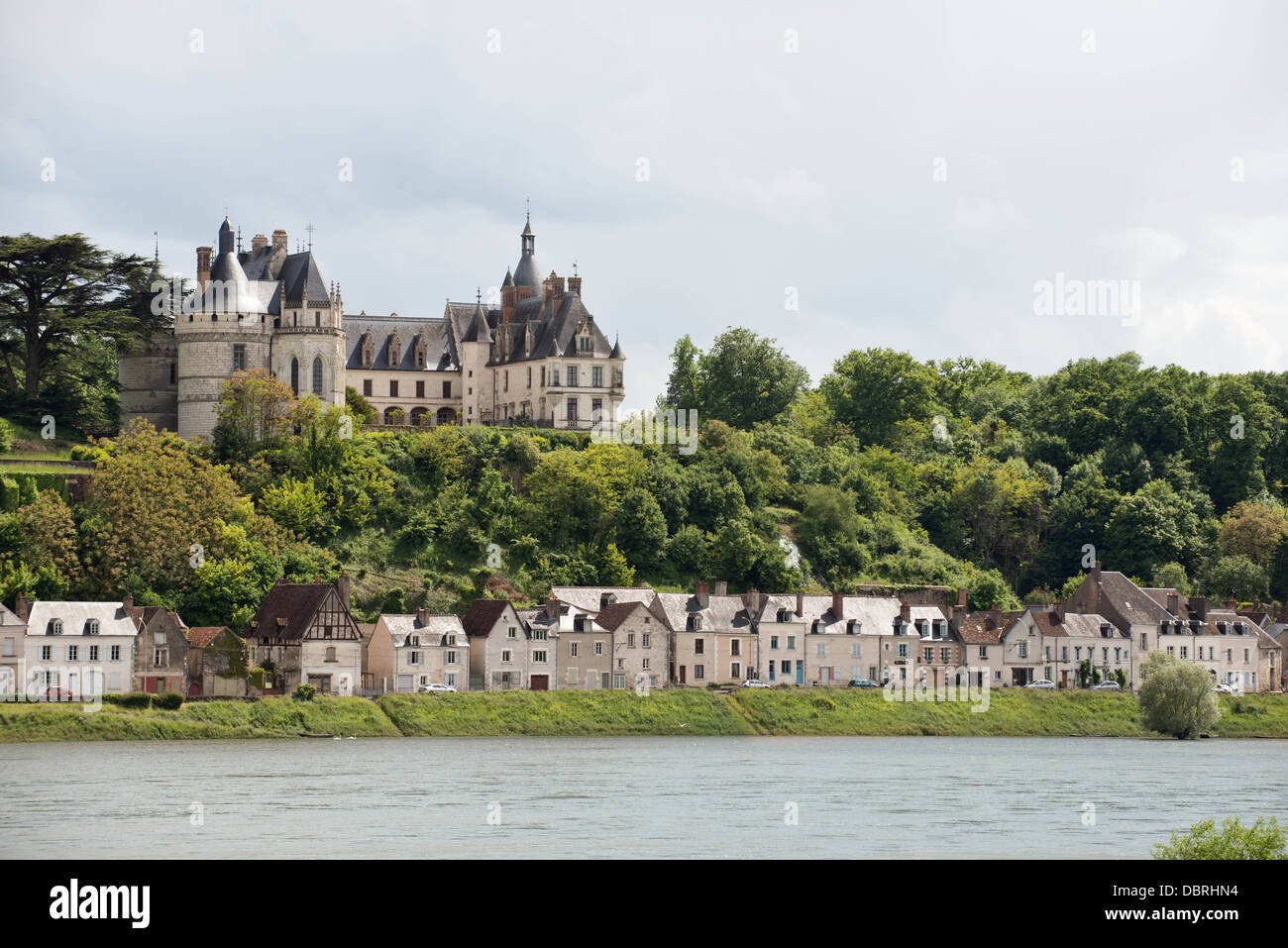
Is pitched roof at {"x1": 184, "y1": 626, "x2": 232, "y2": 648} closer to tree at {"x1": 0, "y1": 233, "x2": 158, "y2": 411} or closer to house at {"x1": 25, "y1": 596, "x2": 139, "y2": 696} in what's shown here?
house at {"x1": 25, "y1": 596, "x2": 139, "y2": 696}

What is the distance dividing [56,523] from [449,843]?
51.3 metres

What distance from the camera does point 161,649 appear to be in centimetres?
8106

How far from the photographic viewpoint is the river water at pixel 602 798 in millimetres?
43125

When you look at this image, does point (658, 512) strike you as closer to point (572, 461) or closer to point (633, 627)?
point (572, 461)

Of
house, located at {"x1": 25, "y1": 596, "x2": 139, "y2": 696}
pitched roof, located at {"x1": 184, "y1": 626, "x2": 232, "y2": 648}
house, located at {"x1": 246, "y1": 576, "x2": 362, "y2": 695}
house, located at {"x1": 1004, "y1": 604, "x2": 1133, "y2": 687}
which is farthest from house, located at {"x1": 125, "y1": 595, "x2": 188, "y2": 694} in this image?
house, located at {"x1": 1004, "y1": 604, "x2": 1133, "y2": 687}

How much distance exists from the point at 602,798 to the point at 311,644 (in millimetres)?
31985

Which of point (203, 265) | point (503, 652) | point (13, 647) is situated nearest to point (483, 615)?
point (503, 652)

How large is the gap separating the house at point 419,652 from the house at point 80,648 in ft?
36.0

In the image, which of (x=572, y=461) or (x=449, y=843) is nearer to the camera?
(x=449, y=843)

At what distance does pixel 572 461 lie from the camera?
4163 inches

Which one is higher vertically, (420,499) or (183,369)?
(183,369)

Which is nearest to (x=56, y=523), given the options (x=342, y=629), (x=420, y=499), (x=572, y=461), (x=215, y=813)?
(x=342, y=629)

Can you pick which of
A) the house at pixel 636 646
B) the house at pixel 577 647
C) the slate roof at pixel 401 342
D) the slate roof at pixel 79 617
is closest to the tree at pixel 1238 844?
the slate roof at pixel 79 617

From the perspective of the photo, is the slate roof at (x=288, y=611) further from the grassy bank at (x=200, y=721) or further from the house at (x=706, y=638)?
the house at (x=706, y=638)
